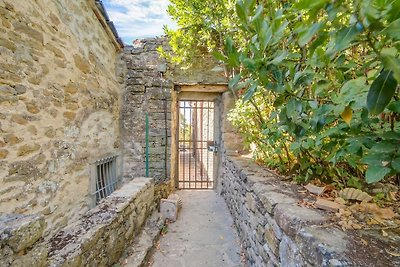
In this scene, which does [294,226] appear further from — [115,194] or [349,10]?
[115,194]

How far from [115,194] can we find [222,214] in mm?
1864

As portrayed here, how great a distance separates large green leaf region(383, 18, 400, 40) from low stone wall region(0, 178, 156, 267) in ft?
4.96

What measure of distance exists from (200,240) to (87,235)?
1.62m

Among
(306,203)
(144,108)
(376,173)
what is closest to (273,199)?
(306,203)

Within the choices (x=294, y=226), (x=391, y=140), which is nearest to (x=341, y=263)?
(x=294, y=226)

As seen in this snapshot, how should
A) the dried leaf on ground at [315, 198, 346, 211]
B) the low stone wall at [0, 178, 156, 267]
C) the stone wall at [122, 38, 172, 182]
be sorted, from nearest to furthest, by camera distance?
the low stone wall at [0, 178, 156, 267] → the dried leaf on ground at [315, 198, 346, 211] → the stone wall at [122, 38, 172, 182]

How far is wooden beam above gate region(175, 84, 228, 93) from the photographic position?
14.1 feet

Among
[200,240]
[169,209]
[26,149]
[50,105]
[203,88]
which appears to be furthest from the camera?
[203,88]

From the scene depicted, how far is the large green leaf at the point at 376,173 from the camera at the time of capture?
805 millimetres

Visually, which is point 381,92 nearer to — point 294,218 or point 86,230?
point 294,218

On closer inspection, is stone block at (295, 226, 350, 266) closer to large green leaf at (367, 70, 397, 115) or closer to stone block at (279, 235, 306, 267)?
stone block at (279, 235, 306, 267)

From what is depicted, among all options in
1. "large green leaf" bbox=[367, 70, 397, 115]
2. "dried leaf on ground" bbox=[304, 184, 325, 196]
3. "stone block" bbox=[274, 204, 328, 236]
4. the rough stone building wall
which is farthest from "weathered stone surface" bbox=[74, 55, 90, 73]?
"large green leaf" bbox=[367, 70, 397, 115]

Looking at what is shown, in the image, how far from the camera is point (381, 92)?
1.92 ft

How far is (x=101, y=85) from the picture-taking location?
3428mm
